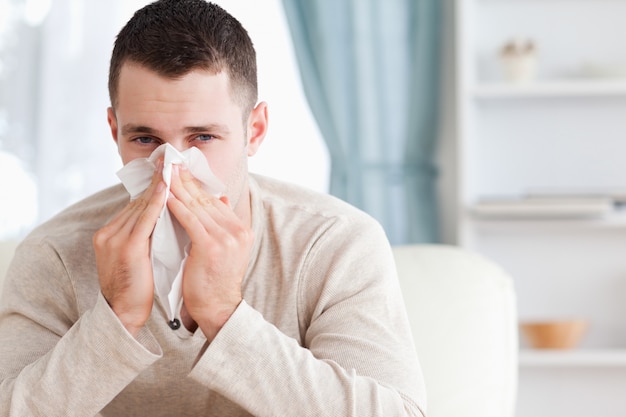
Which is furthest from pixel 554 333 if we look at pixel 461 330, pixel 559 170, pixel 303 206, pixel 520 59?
pixel 303 206

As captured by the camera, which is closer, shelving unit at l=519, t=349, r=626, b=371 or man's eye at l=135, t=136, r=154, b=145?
man's eye at l=135, t=136, r=154, b=145

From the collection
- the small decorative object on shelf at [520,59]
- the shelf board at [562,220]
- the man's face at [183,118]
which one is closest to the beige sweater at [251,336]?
the man's face at [183,118]

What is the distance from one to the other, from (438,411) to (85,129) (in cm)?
210

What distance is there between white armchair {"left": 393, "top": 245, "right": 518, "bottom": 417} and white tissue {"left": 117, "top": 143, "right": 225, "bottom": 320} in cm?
55

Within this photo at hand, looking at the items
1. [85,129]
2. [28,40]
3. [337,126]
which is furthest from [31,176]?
[337,126]

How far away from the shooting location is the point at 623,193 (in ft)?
9.95

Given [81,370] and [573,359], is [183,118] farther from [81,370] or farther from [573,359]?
[573,359]

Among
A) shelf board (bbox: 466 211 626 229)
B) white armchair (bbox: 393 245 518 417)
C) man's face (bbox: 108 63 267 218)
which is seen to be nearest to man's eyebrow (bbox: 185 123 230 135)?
man's face (bbox: 108 63 267 218)

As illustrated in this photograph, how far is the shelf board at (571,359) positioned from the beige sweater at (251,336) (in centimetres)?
148

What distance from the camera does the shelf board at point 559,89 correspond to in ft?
10.0

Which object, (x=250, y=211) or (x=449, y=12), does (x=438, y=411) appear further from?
(x=449, y=12)

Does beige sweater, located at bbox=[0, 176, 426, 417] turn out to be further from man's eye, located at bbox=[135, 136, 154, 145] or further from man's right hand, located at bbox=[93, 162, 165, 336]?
man's eye, located at bbox=[135, 136, 154, 145]

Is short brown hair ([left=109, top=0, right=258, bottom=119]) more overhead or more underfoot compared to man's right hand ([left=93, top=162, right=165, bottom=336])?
more overhead

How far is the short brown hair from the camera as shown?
153cm
